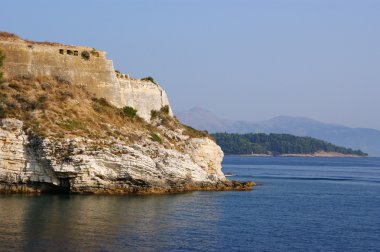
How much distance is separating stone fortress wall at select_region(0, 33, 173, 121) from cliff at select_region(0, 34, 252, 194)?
89 millimetres

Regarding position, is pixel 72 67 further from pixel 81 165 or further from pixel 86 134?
pixel 81 165

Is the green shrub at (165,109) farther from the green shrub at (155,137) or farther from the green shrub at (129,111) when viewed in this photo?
the green shrub at (155,137)

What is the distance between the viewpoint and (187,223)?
132 feet

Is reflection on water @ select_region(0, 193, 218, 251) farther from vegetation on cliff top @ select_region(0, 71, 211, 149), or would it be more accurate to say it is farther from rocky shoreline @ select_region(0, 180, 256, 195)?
vegetation on cliff top @ select_region(0, 71, 211, 149)

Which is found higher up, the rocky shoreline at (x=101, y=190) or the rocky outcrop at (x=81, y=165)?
the rocky outcrop at (x=81, y=165)

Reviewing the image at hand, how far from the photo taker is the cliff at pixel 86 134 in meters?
50.2

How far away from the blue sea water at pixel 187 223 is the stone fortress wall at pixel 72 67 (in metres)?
14.1

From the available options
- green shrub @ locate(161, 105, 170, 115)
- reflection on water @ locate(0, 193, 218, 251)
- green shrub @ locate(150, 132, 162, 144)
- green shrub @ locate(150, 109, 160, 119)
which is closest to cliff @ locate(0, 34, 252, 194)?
green shrub @ locate(150, 132, 162, 144)

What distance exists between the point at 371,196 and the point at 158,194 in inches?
876

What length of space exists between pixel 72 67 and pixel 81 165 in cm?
1477

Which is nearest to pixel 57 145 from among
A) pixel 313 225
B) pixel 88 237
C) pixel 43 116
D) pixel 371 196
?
pixel 43 116

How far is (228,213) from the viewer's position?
45.7 m

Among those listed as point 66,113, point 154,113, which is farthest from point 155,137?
point 154,113

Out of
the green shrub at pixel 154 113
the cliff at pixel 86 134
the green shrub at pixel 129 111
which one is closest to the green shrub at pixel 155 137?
the cliff at pixel 86 134
